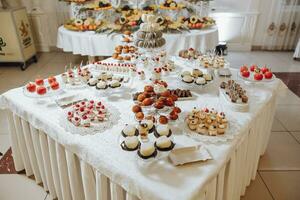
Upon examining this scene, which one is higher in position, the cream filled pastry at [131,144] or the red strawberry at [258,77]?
the red strawberry at [258,77]

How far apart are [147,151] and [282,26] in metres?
5.08

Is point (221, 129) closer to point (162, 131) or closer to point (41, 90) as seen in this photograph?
point (162, 131)

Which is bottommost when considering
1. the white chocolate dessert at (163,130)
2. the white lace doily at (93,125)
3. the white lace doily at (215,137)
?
the white lace doily at (93,125)

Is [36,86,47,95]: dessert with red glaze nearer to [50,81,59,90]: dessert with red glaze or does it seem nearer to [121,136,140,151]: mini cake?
[50,81,59,90]: dessert with red glaze

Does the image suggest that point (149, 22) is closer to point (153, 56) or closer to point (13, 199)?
point (153, 56)

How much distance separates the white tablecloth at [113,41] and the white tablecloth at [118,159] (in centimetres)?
201

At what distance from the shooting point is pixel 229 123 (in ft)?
4.75

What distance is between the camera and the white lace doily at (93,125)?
1.38m

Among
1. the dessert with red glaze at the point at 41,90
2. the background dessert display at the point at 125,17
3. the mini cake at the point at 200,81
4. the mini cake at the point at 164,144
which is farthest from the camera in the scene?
the background dessert display at the point at 125,17

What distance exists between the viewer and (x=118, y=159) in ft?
3.93

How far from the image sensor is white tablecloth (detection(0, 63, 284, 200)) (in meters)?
1.10

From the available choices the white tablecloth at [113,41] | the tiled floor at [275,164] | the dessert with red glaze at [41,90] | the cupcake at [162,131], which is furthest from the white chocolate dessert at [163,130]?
the white tablecloth at [113,41]

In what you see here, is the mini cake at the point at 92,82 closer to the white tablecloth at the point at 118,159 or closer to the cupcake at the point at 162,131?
the white tablecloth at the point at 118,159

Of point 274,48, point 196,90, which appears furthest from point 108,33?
point 274,48
